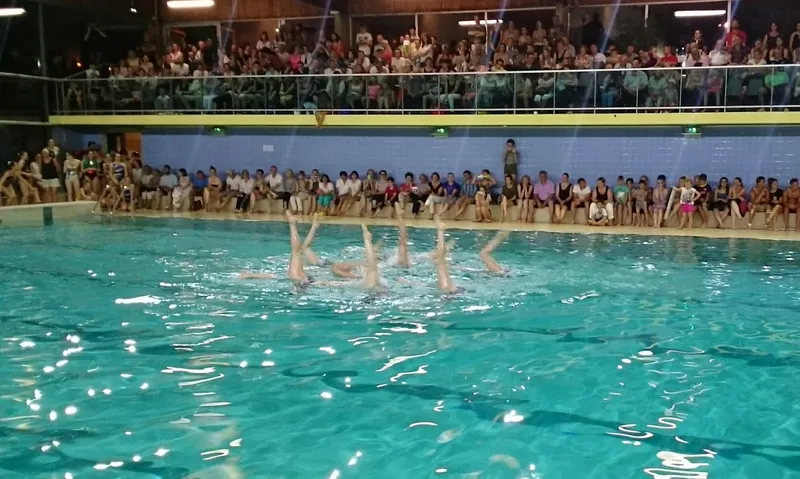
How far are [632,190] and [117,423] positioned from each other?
13112 mm

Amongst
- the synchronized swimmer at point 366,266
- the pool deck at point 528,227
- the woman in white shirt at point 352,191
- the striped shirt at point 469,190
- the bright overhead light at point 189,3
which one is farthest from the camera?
the bright overhead light at point 189,3

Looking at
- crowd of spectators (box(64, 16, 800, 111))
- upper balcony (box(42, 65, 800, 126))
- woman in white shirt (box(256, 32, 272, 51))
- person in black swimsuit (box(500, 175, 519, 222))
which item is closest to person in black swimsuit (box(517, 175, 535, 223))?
person in black swimsuit (box(500, 175, 519, 222))

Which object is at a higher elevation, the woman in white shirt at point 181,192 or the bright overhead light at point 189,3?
the bright overhead light at point 189,3

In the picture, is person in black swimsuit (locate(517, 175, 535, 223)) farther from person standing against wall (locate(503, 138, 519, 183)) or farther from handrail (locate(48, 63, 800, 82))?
handrail (locate(48, 63, 800, 82))

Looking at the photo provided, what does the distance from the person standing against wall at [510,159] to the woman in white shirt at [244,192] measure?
6.13 metres

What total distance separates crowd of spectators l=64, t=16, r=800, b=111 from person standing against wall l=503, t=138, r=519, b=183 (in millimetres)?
1364

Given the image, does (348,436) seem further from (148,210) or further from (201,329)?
(148,210)

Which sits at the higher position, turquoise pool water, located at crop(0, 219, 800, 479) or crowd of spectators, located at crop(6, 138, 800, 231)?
crowd of spectators, located at crop(6, 138, 800, 231)

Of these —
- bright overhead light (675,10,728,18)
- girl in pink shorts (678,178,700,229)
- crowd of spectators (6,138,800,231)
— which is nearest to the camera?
girl in pink shorts (678,178,700,229)

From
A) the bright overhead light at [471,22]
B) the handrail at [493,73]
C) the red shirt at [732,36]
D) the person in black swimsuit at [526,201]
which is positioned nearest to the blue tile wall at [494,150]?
the person in black swimsuit at [526,201]

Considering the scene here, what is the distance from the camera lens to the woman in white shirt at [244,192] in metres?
19.2

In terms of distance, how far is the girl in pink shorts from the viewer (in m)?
15.5

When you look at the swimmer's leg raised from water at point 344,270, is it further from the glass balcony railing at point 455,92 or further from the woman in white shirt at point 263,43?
the woman in white shirt at point 263,43

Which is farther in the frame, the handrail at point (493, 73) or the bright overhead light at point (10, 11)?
the bright overhead light at point (10, 11)
